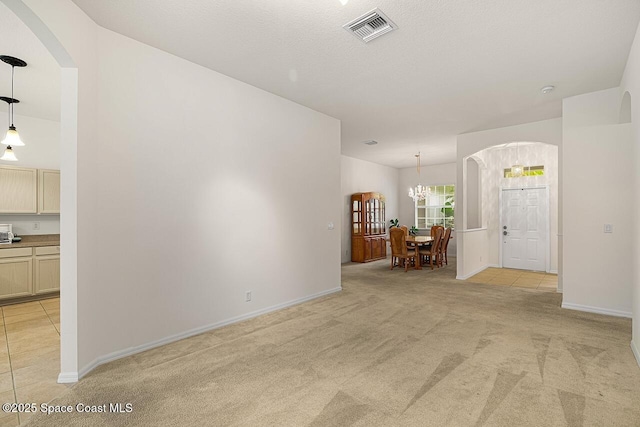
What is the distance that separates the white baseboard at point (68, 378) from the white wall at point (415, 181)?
9.39 metres

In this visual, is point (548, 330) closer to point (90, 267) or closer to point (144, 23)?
point (90, 267)

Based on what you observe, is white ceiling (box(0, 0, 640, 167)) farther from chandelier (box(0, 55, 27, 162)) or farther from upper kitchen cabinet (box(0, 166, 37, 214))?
upper kitchen cabinet (box(0, 166, 37, 214))

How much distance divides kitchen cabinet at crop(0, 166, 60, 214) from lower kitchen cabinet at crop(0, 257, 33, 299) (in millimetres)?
784

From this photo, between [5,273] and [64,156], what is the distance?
347 centimetres

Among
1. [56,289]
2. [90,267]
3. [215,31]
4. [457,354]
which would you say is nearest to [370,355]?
[457,354]

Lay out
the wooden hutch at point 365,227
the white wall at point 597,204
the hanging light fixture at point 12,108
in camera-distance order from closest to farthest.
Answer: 1. the hanging light fixture at point 12,108
2. the white wall at point 597,204
3. the wooden hutch at point 365,227

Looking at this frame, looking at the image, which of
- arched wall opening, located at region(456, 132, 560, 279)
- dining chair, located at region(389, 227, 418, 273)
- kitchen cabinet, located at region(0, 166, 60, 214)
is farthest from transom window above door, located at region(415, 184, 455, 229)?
kitchen cabinet, located at region(0, 166, 60, 214)

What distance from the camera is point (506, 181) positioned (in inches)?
299

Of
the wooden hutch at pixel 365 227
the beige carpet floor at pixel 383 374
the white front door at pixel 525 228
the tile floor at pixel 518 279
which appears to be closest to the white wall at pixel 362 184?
the wooden hutch at pixel 365 227

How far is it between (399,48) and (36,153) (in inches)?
230

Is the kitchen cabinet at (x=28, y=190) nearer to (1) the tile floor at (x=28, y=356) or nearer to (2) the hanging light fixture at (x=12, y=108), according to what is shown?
(2) the hanging light fixture at (x=12, y=108)

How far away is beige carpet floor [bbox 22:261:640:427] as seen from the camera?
193 cm

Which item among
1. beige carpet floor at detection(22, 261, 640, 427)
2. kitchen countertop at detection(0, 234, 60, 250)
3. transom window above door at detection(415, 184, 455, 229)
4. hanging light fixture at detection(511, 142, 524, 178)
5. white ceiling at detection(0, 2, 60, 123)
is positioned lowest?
beige carpet floor at detection(22, 261, 640, 427)

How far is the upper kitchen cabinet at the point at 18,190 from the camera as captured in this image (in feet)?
14.9
